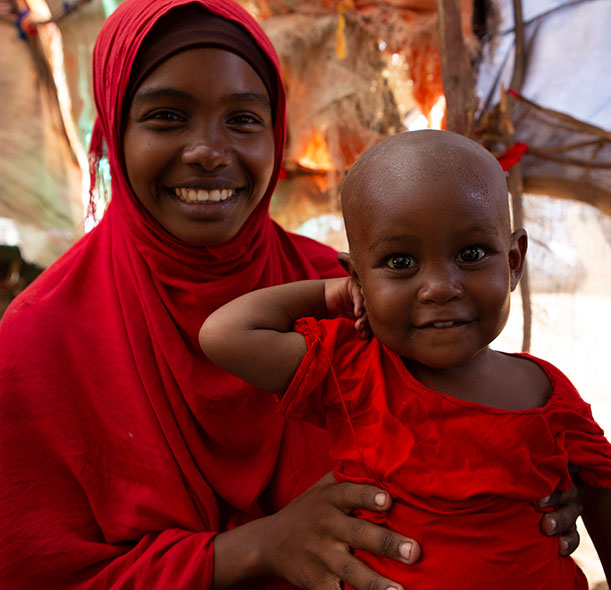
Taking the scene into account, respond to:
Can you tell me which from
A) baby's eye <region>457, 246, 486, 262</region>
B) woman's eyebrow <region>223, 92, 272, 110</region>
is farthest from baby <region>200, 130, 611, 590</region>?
woman's eyebrow <region>223, 92, 272, 110</region>

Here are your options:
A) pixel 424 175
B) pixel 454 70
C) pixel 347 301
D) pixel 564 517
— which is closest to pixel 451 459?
pixel 564 517

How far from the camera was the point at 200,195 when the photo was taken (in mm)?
1398

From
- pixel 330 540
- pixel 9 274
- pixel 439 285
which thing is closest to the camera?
pixel 439 285

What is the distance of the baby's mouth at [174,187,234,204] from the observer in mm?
1396

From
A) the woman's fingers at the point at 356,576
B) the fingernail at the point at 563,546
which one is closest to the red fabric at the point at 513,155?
the fingernail at the point at 563,546

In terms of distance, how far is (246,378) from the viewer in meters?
1.13

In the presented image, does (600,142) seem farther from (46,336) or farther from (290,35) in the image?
(46,336)

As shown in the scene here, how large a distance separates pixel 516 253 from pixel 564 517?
19.1 inches

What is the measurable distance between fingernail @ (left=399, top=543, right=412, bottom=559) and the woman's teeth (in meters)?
0.84

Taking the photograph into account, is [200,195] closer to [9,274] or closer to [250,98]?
[250,98]

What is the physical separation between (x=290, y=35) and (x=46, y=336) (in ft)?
9.60

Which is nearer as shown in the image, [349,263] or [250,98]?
[349,263]

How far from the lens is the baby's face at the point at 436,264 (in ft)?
3.16

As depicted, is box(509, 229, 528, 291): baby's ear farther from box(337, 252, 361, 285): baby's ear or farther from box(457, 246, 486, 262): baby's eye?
box(337, 252, 361, 285): baby's ear
